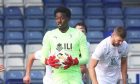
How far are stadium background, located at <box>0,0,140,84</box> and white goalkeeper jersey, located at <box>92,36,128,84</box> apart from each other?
15.1ft

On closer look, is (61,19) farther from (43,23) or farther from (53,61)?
(43,23)

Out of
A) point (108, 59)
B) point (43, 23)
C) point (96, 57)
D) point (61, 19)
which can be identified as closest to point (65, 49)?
point (61, 19)

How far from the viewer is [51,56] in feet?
17.1

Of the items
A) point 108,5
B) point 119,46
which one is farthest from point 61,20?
point 108,5

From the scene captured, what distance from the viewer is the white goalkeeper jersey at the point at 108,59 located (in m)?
6.38

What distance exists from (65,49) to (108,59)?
144 centimetres

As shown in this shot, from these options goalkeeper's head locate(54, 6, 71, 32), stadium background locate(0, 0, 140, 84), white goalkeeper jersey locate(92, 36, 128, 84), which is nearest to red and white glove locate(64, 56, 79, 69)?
goalkeeper's head locate(54, 6, 71, 32)

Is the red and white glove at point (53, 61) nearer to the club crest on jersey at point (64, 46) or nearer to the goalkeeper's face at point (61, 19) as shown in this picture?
the club crest on jersey at point (64, 46)

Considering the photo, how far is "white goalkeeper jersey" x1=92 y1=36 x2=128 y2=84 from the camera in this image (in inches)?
251

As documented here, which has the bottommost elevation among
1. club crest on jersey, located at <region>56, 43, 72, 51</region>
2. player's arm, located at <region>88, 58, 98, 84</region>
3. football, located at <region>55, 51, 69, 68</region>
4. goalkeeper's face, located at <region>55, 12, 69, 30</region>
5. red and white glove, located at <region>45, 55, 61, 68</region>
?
player's arm, located at <region>88, 58, 98, 84</region>

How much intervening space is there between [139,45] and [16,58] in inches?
108

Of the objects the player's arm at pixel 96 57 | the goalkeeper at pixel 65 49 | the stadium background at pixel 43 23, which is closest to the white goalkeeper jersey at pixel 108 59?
the player's arm at pixel 96 57

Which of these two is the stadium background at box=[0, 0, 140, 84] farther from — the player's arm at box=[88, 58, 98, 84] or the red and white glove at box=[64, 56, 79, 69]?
the red and white glove at box=[64, 56, 79, 69]

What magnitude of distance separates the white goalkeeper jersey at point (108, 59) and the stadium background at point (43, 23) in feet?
15.1
